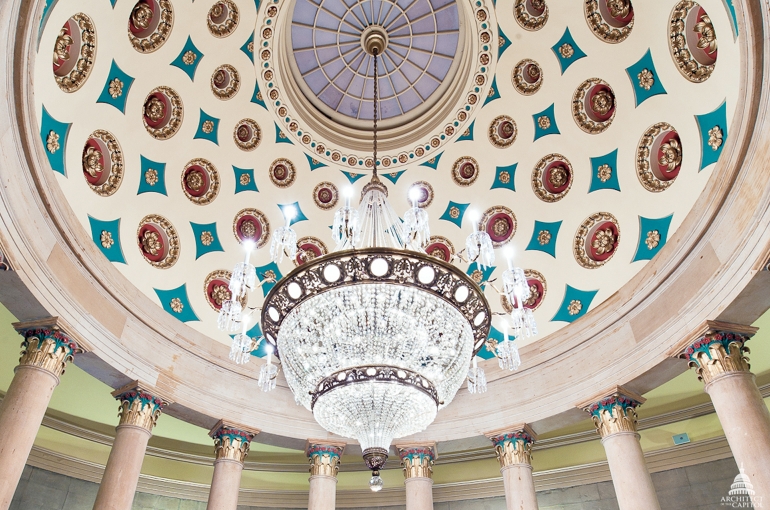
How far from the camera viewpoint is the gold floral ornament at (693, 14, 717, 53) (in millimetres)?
6523

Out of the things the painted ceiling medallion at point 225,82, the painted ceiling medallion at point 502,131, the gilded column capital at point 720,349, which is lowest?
the gilded column capital at point 720,349

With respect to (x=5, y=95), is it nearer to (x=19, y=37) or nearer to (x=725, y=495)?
(x=19, y=37)

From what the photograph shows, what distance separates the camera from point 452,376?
185 inches

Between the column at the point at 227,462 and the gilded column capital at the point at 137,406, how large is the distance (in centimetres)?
114

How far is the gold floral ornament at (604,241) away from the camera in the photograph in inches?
343

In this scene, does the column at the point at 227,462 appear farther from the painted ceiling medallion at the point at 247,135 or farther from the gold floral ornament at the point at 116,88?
the gold floral ornament at the point at 116,88

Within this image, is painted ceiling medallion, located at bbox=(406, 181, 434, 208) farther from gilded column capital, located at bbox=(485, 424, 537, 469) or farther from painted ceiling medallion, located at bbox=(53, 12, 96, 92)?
painted ceiling medallion, located at bbox=(53, 12, 96, 92)

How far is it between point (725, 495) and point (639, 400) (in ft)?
8.39

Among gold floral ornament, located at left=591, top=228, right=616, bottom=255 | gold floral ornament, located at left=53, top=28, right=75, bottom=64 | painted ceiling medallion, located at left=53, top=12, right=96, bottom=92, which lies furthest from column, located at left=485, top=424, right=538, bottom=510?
gold floral ornament, located at left=53, top=28, right=75, bottom=64

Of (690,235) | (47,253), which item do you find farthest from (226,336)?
(690,235)

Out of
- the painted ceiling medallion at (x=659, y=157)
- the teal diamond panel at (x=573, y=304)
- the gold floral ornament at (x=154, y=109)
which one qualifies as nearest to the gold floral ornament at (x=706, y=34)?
the painted ceiling medallion at (x=659, y=157)

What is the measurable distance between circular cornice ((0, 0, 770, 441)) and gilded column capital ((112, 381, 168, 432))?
21cm

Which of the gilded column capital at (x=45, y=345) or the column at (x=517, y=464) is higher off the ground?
the gilded column capital at (x=45, y=345)

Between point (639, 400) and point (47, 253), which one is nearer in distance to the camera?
point (47, 253)
